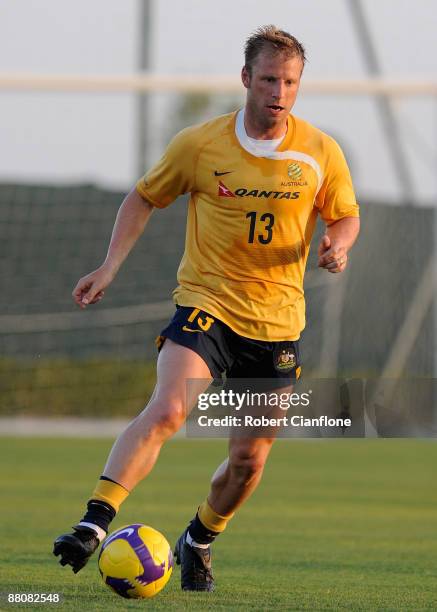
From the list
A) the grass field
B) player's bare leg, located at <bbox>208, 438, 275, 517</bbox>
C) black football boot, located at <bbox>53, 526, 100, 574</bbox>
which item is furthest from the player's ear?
the grass field

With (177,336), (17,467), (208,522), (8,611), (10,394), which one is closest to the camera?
(8,611)

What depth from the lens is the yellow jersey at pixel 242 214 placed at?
260 inches

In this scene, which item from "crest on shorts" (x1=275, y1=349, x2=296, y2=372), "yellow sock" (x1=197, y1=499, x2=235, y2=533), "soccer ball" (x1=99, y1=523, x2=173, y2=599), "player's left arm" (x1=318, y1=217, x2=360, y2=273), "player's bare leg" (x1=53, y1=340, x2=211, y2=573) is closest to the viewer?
"player's bare leg" (x1=53, y1=340, x2=211, y2=573)

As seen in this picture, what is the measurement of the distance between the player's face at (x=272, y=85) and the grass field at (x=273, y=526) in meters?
2.27

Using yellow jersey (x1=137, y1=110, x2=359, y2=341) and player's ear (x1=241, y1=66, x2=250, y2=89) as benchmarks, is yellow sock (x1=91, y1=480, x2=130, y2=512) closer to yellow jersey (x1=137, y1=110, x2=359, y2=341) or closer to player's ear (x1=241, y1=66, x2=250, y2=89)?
yellow jersey (x1=137, y1=110, x2=359, y2=341)

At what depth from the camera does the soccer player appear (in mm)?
6430

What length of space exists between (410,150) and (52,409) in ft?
21.9

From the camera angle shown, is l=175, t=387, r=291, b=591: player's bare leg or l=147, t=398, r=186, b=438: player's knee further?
l=175, t=387, r=291, b=591: player's bare leg

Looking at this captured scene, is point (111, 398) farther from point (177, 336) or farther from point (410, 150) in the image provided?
point (177, 336)

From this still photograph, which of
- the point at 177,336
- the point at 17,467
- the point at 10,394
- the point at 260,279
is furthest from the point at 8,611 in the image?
the point at 10,394

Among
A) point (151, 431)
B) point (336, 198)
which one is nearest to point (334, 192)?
point (336, 198)

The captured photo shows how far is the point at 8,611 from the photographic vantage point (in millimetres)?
5641

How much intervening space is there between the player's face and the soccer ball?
6.70ft

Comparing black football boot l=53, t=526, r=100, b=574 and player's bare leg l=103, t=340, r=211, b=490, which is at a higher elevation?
player's bare leg l=103, t=340, r=211, b=490
